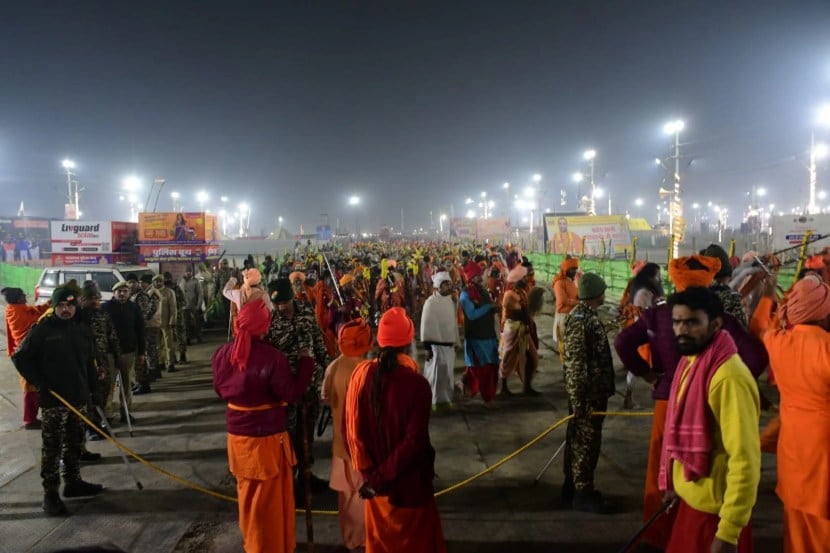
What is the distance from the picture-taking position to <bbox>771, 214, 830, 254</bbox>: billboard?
15414mm

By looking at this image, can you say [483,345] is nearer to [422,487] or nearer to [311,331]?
[311,331]

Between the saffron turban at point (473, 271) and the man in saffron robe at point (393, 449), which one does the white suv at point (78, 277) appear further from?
the man in saffron robe at point (393, 449)

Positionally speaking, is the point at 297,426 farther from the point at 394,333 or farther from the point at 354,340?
the point at 394,333

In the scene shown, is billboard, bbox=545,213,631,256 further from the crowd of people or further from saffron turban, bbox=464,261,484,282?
the crowd of people

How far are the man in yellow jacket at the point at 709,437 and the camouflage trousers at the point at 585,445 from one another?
1.69 meters

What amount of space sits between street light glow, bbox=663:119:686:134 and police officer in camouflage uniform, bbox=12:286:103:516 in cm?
2844

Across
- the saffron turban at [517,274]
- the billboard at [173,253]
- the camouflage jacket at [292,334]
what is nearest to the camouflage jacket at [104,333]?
the camouflage jacket at [292,334]

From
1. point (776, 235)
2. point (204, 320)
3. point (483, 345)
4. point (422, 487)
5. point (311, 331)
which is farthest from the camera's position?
point (776, 235)

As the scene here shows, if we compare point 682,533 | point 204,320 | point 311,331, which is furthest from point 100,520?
point 204,320

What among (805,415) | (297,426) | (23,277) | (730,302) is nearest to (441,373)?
(297,426)

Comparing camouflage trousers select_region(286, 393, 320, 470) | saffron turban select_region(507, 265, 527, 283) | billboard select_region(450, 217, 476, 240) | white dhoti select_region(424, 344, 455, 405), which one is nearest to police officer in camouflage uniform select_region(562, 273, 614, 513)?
camouflage trousers select_region(286, 393, 320, 470)

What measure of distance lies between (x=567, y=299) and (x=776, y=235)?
11.7 meters

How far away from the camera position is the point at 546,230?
2827 cm

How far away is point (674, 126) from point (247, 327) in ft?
94.5
